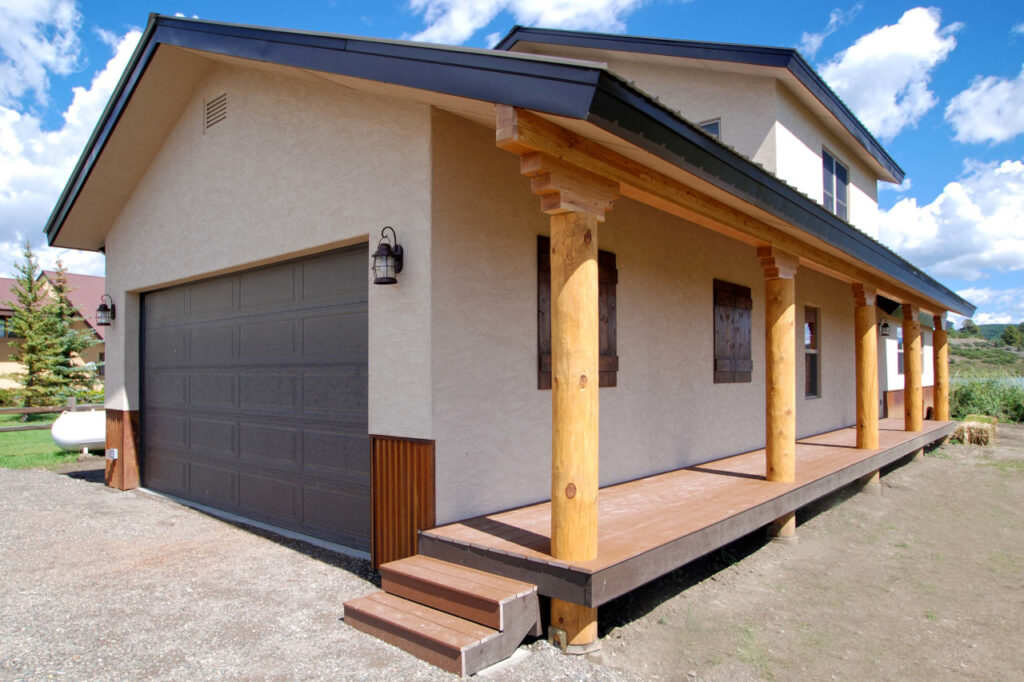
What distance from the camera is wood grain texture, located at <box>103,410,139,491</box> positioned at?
28.1ft

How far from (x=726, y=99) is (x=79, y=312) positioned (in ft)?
90.6

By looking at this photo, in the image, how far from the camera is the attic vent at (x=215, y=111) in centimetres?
675

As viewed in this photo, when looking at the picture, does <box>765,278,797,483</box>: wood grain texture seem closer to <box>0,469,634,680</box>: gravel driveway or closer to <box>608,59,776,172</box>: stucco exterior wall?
<box>0,469,634,680</box>: gravel driveway

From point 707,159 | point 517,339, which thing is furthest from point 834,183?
point 517,339

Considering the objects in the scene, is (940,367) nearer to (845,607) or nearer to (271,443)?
(845,607)

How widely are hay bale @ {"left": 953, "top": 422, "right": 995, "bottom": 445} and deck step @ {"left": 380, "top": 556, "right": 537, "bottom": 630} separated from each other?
44.8 ft

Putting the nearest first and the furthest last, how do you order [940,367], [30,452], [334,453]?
[334,453] < [30,452] < [940,367]

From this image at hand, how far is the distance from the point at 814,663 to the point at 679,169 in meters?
3.07

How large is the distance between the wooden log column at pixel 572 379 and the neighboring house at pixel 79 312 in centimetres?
2267

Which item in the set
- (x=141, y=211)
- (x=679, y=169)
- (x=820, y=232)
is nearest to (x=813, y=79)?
(x=820, y=232)

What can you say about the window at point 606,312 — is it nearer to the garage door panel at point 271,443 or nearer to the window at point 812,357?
the garage door panel at point 271,443

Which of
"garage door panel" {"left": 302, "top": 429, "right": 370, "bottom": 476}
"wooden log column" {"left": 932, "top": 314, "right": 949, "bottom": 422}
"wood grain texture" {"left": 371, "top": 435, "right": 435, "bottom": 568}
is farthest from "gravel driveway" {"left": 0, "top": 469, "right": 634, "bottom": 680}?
"wooden log column" {"left": 932, "top": 314, "right": 949, "bottom": 422}

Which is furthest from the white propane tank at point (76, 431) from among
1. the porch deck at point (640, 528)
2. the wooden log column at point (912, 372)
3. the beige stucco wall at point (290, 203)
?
the wooden log column at point (912, 372)

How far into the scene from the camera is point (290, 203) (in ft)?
19.3
